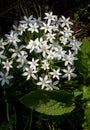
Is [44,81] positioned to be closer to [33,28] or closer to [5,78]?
[5,78]

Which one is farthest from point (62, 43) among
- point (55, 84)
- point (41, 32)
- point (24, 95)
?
point (24, 95)

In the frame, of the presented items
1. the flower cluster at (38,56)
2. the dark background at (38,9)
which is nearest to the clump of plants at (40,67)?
the flower cluster at (38,56)

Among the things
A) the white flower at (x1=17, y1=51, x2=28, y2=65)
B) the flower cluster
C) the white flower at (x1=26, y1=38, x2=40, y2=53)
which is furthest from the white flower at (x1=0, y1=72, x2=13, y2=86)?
the white flower at (x1=26, y1=38, x2=40, y2=53)

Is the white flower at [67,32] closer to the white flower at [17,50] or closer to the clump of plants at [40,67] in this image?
the clump of plants at [40,67]

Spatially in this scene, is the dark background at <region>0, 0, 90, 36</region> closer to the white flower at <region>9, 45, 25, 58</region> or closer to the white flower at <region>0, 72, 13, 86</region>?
the white flower at <region>9, 45, 25, 58</region>

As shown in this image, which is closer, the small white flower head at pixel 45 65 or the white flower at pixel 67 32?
the small white flower head at pixel 45 65

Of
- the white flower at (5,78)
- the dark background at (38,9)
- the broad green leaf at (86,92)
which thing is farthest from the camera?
the dark background at (38,9)
